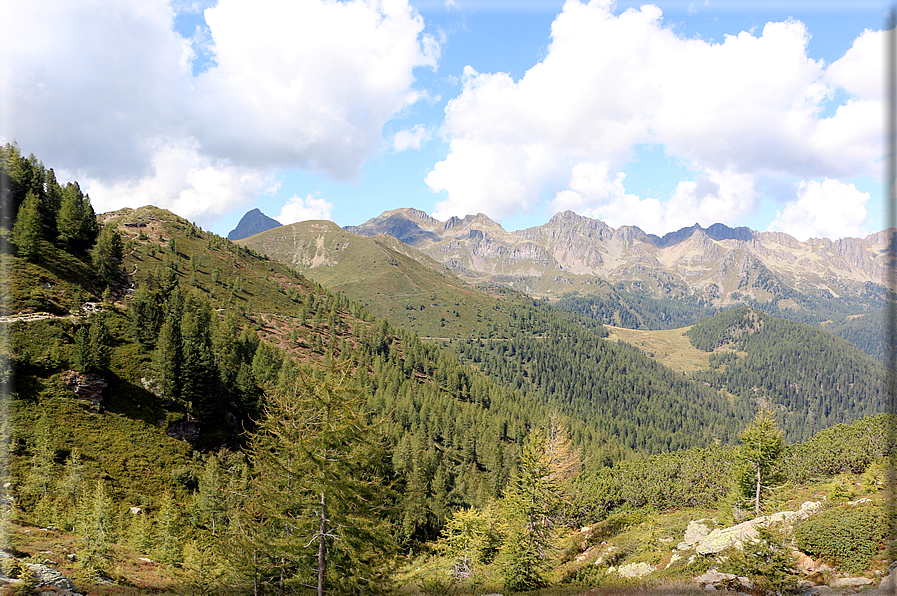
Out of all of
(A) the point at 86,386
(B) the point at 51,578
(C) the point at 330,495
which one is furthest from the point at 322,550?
(A) the point at 86,386

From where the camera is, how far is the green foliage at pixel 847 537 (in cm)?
2103

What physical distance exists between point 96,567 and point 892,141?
48.2m

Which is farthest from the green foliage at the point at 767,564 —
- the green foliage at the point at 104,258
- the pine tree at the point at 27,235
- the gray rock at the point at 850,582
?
the green foliage at the point at 104,258

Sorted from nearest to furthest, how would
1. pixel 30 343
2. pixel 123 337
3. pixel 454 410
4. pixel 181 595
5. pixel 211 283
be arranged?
pixel 181 595 < pixel 30 343 < pixel 123 337 < pixel 454 410 < pixel 211 283

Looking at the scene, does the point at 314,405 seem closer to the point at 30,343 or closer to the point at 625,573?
the point at 625,573

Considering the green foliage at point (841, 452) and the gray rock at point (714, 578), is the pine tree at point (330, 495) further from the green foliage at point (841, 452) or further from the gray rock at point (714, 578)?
the green foliage at point (841, 452)

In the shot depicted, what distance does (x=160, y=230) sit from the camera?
18075 cm

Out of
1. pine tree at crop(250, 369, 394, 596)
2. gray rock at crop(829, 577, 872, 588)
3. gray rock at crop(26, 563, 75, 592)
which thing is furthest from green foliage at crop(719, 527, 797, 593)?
gray rock at crop(26, 563, 75, 592)

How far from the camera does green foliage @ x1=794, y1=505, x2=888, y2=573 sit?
69.0 ft

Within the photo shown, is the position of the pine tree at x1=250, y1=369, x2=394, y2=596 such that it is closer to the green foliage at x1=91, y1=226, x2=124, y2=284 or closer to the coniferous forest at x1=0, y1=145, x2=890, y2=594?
the coniferous forest at x1=0, y1=145, x2=890, y2=594

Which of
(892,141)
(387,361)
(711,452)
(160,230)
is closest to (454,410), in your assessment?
(387,361)

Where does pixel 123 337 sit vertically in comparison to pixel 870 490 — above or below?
above

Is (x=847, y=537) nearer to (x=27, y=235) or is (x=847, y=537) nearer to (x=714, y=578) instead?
(x=714, y=578)

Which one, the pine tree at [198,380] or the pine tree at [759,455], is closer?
the pine tree at [759,455]
